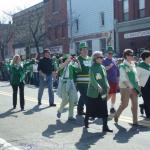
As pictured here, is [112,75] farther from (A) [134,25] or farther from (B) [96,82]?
(A) [134,25]

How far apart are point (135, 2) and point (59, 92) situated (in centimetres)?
2413

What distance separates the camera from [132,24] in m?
34.4

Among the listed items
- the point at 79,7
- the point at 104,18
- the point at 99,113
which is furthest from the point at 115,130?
the point at 79,7

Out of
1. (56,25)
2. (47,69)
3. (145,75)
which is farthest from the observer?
(56,25)

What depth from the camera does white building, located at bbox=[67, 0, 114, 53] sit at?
37.6 m

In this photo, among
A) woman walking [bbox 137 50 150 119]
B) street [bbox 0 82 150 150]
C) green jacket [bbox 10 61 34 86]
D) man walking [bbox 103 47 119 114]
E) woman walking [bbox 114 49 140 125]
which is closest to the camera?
street [bbox 0 82 150 150]

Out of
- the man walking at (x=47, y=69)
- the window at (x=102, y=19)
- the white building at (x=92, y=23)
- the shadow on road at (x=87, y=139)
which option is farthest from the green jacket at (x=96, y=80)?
the window at (x=102, y=19)

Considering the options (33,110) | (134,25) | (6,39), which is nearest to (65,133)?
(33,110)

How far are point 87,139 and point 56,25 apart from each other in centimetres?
3807

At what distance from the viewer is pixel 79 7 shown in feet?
137

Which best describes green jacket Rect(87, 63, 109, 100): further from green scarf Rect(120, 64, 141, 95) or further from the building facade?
the building facade

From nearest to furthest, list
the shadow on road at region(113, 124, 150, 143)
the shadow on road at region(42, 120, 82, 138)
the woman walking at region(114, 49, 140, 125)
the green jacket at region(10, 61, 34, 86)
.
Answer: the shadow on road at region(113, 124, 150, 143) < the shadow on road at region(42, 120, 82, 138) < the woman walking at region(114, 49, 140, 125) < the green jacket at region(10, 61, 34, 86)

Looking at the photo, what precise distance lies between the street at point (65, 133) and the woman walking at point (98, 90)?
40cm

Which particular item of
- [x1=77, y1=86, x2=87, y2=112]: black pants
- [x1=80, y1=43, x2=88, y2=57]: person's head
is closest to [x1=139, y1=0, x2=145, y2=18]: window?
[x1=77, y1=86, x2=87, y2=112]: black pants
